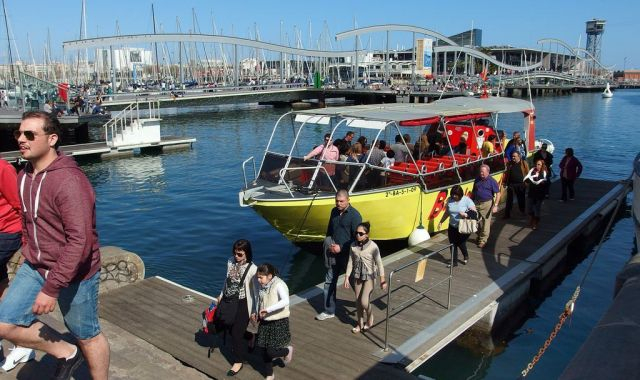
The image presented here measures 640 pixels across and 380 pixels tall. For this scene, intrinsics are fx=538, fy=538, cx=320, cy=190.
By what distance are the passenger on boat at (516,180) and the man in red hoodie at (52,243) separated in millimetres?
12285

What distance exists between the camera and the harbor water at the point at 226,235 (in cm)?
960

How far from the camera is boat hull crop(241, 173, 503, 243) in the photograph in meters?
11.7

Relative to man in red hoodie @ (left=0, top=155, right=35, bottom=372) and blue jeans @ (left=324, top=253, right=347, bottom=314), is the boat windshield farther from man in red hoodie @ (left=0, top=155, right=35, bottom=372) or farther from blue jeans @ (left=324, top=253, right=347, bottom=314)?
man in red hoodie @ (left=0, top=155, right=35, bottom=372)

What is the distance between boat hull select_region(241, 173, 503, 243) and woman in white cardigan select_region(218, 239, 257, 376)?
496 centimetres

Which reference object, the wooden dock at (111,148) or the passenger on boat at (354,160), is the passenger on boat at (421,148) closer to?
the passenger on boat at (354,160)

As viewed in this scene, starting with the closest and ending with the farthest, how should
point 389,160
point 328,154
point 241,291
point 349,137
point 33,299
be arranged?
1. point 33,299
2. point 241,291
3. point 328,154
4. point 389,160
5. point 349,137

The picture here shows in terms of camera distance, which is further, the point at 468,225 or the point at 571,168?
the point at 571,168

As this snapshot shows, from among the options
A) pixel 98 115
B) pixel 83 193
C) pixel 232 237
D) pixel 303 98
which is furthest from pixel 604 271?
pixel 303 98

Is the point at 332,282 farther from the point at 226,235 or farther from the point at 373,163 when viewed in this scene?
the point at 226,235

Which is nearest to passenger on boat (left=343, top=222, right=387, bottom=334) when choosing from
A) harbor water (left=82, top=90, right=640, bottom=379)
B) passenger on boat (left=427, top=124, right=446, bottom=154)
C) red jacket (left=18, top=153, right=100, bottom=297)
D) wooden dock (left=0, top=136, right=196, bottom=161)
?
harbor water (left=82, top=90, right=640, bottom=379)

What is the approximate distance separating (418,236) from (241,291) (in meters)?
6.93

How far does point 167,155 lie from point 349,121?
2406 centimetres

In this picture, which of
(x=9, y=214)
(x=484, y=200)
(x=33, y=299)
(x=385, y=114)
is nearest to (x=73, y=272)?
(x=33, y=299)

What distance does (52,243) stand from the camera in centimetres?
415
